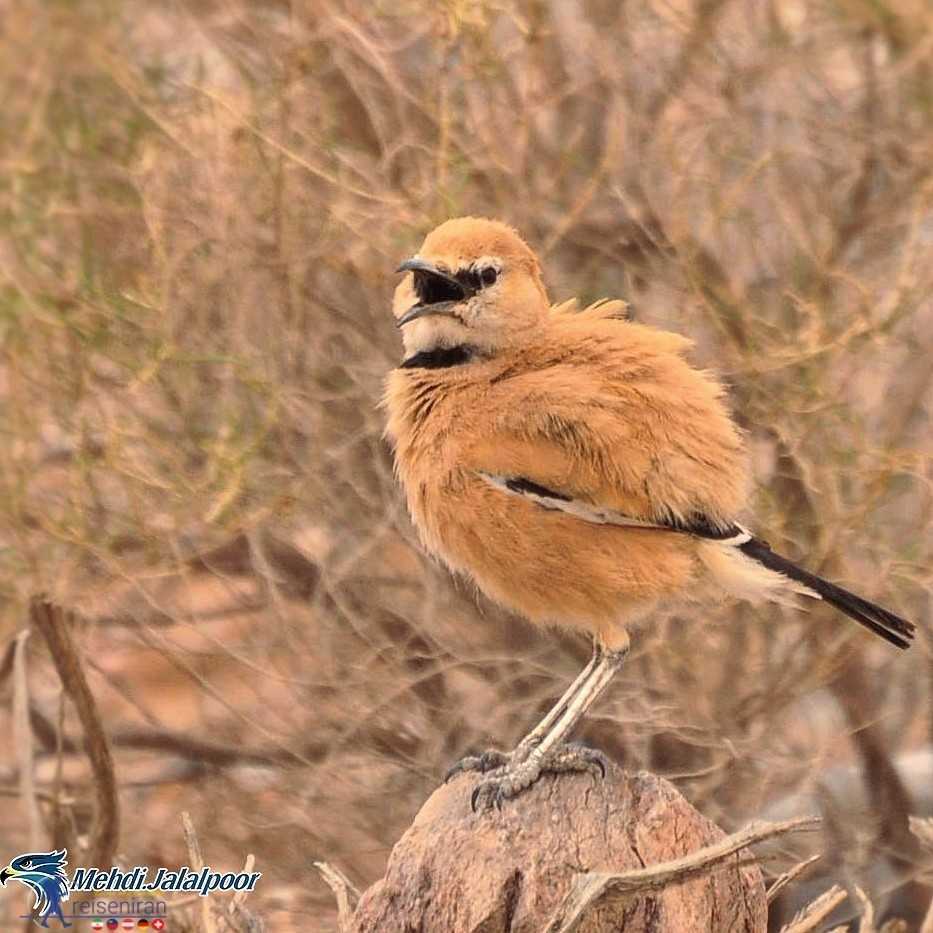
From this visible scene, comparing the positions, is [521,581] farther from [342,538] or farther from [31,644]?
[31,644]

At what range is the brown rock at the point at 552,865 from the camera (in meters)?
3.24

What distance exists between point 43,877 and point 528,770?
1.65 m

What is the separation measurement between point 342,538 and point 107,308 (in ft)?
3.71

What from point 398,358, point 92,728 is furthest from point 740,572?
point 398,358

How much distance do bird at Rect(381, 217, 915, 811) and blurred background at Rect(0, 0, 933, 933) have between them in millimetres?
1295

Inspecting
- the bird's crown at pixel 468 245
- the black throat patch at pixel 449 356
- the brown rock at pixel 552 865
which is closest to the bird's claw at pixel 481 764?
the brown rock at pixel 552 865

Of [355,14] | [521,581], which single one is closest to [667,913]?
[521,581]

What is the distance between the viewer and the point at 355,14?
574cm

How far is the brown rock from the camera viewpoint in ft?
10.6

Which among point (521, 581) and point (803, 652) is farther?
point (803, 652)

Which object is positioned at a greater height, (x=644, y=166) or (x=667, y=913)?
(x=644, y=166)
